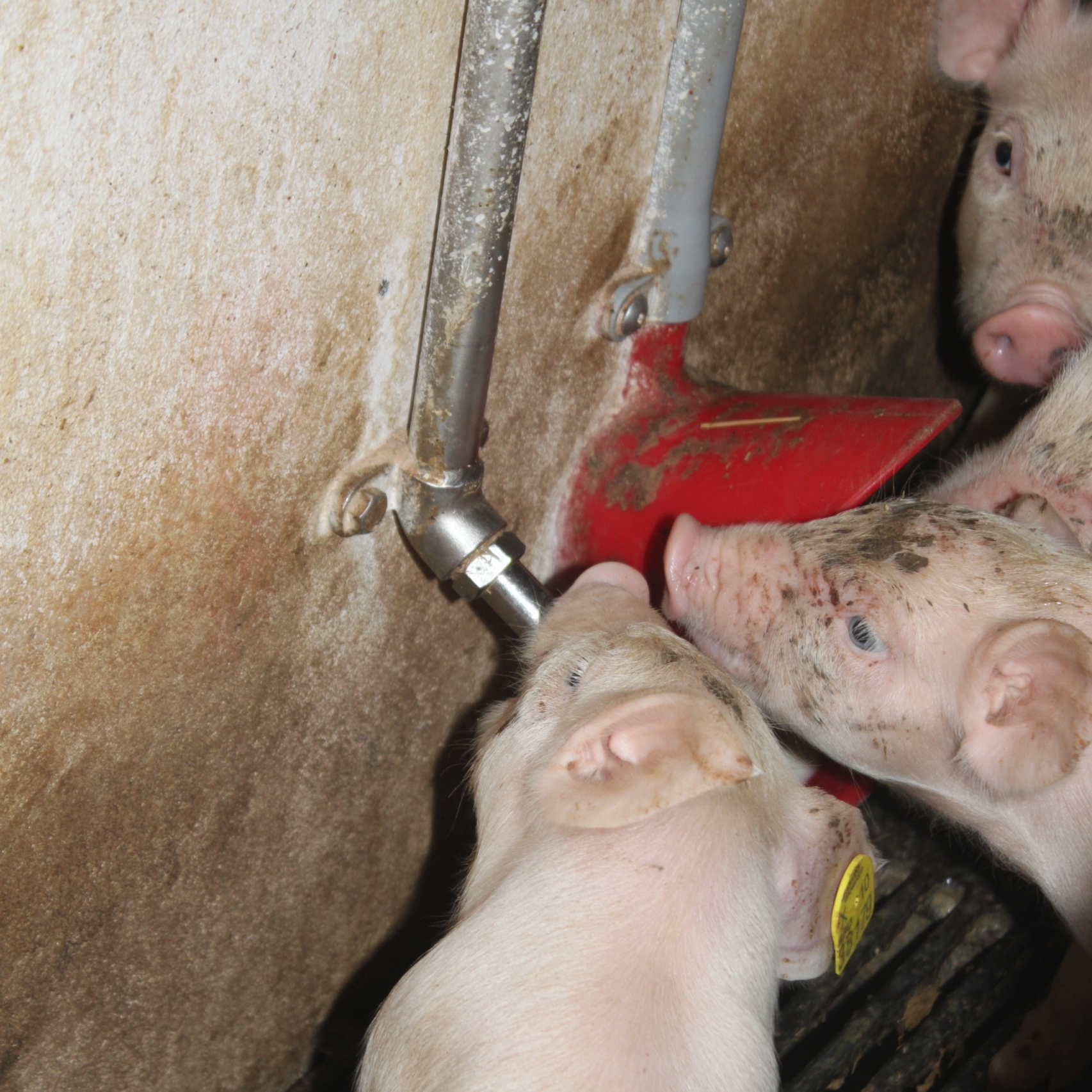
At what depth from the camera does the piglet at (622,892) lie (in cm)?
131

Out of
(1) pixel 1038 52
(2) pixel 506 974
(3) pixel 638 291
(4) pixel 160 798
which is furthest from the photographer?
(1) pixel 1038 52

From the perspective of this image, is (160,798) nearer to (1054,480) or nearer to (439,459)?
(439,459)

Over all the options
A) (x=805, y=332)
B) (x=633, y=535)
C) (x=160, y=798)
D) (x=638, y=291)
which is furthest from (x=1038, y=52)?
(x=160, y=798)

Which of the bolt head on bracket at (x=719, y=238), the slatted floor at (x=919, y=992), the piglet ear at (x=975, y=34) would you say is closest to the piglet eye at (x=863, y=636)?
the bolt head on bracket at (x=719, y=238)

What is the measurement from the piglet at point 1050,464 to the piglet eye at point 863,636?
342 mm

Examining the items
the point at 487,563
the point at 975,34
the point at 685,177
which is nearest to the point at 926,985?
the point at 487,563

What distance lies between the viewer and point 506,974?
4.62ft

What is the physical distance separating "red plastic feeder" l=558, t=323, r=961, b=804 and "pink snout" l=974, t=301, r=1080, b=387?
27.9 inches

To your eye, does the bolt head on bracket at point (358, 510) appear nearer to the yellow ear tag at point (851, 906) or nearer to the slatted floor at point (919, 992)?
the yellow ear tag at point (851, 906)

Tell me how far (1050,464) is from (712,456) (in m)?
0.71

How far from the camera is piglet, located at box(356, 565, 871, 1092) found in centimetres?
131

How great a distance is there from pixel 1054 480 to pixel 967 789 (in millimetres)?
633

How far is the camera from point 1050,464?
2.08 meters

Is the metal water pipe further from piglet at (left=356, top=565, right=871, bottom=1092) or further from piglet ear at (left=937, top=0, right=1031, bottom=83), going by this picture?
piglet ear at (left=937, top=0, right=1031, bottom=83)
